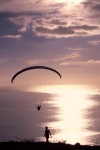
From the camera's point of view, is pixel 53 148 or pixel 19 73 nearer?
pixel 53 148

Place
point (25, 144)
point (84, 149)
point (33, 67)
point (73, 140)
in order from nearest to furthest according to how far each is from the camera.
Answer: point (84, 149) → point (25, 144) → point (33, 67) → point (73, 140)

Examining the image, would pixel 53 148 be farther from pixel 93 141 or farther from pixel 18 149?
pixel 93 141

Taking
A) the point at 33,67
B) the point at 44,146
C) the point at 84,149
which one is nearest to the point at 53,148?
the point at 44,146

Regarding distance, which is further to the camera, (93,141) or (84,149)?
(93,141)

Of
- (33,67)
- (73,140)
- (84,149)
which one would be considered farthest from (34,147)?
(73,140)

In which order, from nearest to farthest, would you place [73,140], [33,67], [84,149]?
[84,149] → [33,67] → [73,140]

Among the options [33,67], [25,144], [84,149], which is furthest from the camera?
[33,67]

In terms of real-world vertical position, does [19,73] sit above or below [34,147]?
above

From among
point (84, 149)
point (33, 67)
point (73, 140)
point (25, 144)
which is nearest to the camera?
point (84, 149)

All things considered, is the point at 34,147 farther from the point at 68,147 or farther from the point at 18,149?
the point at 68,147
